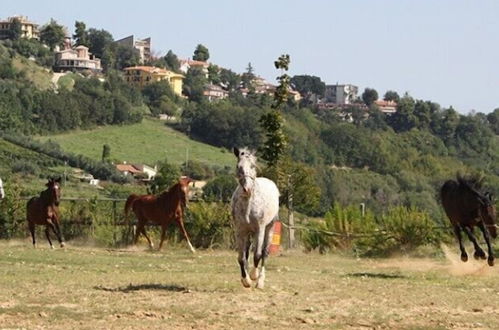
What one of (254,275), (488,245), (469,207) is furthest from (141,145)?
(254,275)

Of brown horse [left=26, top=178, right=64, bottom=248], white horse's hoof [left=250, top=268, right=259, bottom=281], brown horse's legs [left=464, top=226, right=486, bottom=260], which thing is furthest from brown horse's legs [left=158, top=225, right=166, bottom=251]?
white horse's hoof [left=250, top=268, right=259, bottom=281]

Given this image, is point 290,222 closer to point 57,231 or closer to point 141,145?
point 57,231

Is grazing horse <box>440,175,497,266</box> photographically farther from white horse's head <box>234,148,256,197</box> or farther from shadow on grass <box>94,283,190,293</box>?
shadow on grass <box>94,283,190,293</box>

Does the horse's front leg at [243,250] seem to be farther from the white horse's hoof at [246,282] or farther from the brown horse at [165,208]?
the brown horse at [165,208]

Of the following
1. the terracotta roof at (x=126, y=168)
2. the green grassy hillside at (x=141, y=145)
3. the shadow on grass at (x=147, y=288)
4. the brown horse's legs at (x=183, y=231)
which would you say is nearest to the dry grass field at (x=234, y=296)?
the shadow on grass at (x=147, y=288)

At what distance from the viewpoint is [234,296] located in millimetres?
15664

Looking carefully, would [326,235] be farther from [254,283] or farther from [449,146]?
[449,146]

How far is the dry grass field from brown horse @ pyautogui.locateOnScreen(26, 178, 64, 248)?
6.10 m

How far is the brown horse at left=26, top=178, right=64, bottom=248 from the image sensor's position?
29359 mm

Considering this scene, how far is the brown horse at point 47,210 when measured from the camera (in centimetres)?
2936

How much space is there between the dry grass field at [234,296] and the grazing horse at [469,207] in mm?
754

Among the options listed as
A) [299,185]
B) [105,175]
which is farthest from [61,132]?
[299,185]

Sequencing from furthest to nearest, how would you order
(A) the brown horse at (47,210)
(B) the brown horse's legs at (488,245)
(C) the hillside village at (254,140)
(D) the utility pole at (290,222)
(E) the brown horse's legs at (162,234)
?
(C) the hillside village at (254,140) → (D) the utility pole at (290,222) → (E) the brown horse's legs at (162,234) → (A) the brown horse at (47,210) → (B) the brown horse's legs at (488,245)

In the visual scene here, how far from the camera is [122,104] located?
17825 centimetres
